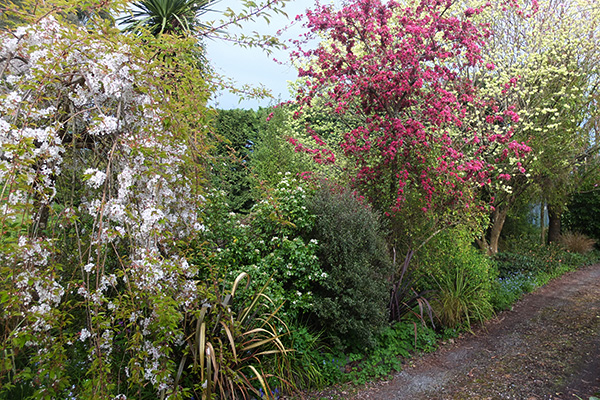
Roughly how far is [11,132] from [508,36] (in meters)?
9.88

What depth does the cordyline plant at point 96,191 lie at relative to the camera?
1987mm

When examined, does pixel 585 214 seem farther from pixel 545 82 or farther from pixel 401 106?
pixel 401 106

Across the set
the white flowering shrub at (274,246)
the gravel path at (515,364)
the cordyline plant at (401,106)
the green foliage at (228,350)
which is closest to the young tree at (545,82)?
the cordyline plant at (401,106)

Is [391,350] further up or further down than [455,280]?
further down

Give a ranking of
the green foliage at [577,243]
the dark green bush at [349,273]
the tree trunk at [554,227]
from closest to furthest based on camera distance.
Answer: the dark green bush at [349,273]
the green foliage at [577,243]
the tree trunk at [554,227]

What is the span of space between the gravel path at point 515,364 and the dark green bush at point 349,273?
0.57 metres

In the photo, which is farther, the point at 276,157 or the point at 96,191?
the point at 276,157

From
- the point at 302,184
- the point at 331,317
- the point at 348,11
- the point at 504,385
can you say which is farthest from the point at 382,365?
the point at 348,11

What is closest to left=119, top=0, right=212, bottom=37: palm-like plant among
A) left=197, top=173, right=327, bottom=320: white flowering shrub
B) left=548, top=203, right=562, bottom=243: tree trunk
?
left=197, top=173, right=327, bottom=320: white flowering shrub

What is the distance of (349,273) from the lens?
3.90 meters

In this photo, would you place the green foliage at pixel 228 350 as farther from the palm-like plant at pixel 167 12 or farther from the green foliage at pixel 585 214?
the green foliage at pixel 585 214

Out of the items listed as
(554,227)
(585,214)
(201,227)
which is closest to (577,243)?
(554,227)

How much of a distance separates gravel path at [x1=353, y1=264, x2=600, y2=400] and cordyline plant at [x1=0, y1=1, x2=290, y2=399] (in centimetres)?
185

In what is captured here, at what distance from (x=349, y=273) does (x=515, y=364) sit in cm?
202
